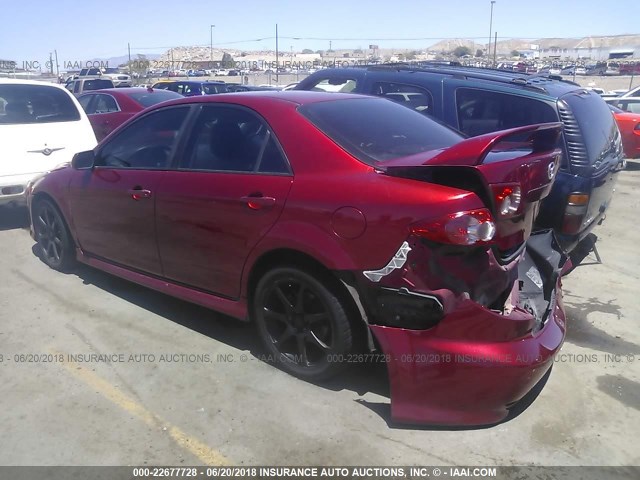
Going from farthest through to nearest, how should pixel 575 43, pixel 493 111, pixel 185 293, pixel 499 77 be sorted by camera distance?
pixel 575 43 < pixel 499 77 < pixel 493 111 < pixel 185 293

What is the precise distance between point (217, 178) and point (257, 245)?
0.57m

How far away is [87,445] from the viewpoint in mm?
2953

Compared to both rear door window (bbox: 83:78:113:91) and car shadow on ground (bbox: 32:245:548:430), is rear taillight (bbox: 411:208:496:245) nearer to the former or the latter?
car shadow on ground (bbox: 32:245:548:430)

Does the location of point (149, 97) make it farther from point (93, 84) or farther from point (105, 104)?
point (93, 84)

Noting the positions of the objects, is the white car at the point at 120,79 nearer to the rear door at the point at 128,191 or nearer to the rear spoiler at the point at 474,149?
the rear door at the point at 128,191

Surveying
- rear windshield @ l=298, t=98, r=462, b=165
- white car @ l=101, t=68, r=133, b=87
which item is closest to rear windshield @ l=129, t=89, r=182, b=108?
rear windshield @ l=298, t=98, r=462, b=165

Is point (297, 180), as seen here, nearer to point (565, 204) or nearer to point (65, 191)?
point (565, 204)

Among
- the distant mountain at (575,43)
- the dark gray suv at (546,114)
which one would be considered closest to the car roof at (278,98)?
the dark gray suv at (546,114)

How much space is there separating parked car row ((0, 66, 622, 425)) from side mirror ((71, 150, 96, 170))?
1 centimetres

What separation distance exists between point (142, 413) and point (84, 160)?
8.00ft

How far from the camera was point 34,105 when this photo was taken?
7.48 meters

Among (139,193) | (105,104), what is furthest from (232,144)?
(105,104)

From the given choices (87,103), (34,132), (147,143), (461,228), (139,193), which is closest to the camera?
(461,228)

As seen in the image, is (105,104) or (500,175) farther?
(105,104)
